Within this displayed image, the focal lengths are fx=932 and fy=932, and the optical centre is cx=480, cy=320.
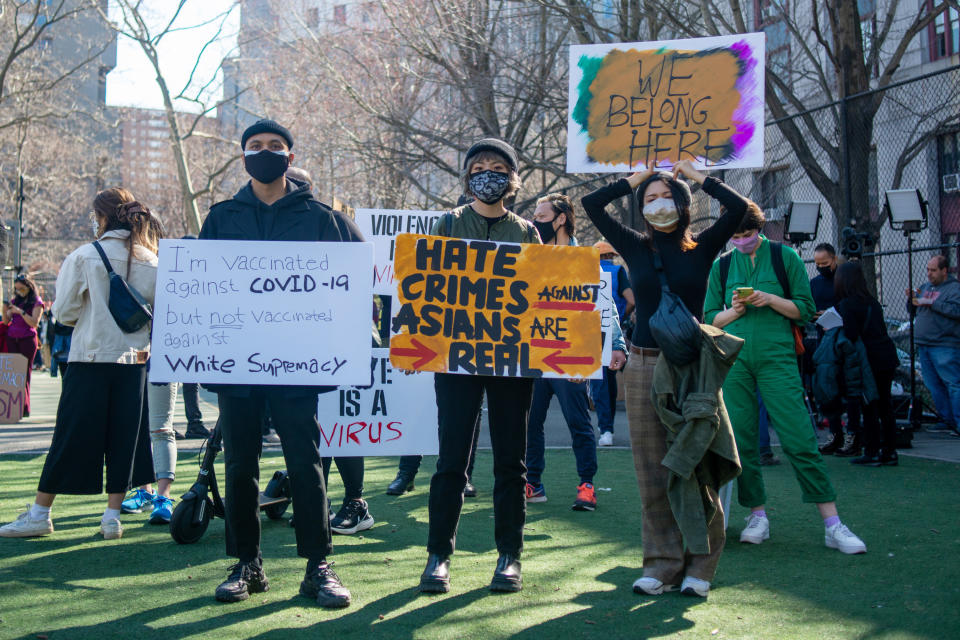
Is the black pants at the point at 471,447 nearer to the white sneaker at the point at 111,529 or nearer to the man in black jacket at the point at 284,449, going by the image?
the man in black jacket at the point at 284,449

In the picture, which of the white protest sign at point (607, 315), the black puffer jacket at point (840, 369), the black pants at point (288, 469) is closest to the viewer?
the black pants at point (288, 469)

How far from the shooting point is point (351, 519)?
217 inches

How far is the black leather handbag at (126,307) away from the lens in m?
5.17

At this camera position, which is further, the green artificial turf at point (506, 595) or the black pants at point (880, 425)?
the black pants at point (880, 425)

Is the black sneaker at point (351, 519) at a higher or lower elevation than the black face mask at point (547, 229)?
lower

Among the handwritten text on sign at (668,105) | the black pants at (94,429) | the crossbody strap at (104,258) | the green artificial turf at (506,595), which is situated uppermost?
the handwritten text on sign at (668,105)

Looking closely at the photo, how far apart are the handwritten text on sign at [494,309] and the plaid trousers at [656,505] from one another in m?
0.24

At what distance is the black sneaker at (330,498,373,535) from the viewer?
215 inches

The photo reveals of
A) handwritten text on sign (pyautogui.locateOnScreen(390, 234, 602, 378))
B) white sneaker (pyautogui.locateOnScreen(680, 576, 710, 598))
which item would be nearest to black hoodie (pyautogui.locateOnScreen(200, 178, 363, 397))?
handwritten text on sign (pyautogui.locateOnScreen(390, 234, 602, 378))

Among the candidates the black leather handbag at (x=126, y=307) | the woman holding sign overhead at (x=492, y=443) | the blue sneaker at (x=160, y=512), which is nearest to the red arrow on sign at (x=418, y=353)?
the woman holding sign overhead at (x=492, y=443)

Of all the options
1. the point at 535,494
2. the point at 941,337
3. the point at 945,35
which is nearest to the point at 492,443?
the point at 535,494

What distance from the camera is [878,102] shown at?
504 inches

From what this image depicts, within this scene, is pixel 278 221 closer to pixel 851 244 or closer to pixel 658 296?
pixel 658 296

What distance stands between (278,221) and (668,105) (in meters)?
2.89
